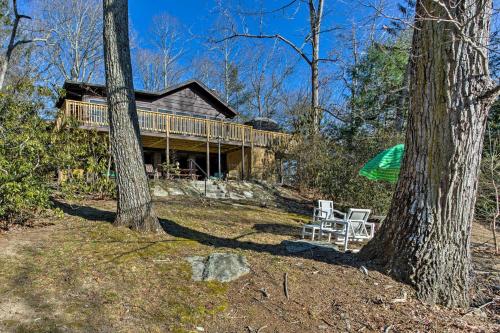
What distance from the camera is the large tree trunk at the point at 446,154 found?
3.21 m

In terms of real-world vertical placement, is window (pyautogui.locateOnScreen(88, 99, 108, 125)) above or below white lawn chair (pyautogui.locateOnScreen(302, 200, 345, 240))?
above

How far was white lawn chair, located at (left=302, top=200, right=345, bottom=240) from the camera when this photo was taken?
6.76 meters

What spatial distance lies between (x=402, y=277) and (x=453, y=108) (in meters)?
1.71

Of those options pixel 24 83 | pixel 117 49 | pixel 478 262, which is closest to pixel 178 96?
pixel 24 83

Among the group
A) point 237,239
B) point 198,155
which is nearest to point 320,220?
point 237,239

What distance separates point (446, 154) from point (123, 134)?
14.1 feet

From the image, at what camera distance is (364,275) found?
3531 millimetres

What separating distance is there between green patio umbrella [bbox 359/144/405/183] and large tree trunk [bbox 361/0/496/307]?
168 inches

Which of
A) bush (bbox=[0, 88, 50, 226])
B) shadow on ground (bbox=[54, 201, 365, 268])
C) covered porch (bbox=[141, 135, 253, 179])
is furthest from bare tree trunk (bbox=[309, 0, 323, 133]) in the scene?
bush (bbox=[0, 88, 50, 226])

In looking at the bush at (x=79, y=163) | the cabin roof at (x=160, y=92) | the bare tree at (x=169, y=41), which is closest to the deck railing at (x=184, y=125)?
the cabin roof at (x=160, y=92)

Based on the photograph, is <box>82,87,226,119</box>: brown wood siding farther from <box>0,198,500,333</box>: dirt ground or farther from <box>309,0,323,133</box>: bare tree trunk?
<box>0,198,500,333</box>: dirt ground

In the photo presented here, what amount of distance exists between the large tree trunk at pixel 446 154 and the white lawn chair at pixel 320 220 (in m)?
3.18

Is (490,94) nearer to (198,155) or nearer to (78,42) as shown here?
(198,155)

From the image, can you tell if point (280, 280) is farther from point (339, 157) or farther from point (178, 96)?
point (178, 96)
